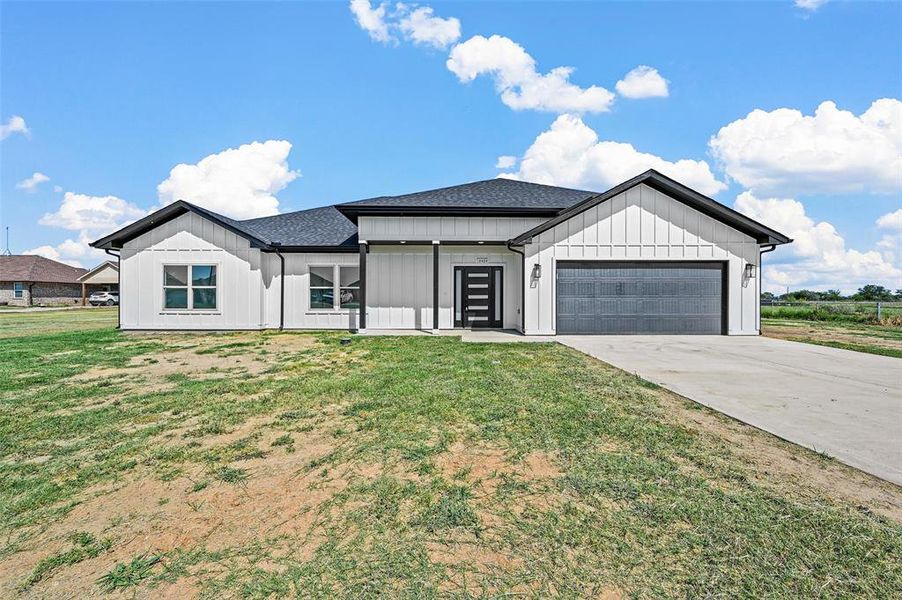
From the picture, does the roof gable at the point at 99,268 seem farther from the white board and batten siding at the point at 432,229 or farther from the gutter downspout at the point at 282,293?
the white board and batten siding at the point at 432,229

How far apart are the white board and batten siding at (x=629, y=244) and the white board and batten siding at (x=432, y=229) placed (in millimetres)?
1589

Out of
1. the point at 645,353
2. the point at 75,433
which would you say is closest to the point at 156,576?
the point at 75,433

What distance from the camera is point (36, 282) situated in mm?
35719

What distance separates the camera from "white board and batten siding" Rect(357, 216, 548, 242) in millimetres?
12453

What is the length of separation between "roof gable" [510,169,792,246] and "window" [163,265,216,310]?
10518mm

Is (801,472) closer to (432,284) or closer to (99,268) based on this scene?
(432,284)

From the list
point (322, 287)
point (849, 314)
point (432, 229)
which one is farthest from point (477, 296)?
point (849, 314)

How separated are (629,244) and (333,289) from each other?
32.8 feet

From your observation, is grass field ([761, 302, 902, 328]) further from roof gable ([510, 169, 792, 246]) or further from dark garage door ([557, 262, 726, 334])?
dark garage door ([557, 262, 726, 334])

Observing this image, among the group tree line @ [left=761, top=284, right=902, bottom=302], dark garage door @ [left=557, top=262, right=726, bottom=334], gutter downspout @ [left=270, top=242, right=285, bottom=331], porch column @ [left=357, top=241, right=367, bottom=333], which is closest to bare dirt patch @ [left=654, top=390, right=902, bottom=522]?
dark garage door @ [left=557, top=262, right=726, bottom=334]

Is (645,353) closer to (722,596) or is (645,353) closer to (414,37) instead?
(722,596)

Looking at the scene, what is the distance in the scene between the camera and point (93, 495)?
8.92 feet

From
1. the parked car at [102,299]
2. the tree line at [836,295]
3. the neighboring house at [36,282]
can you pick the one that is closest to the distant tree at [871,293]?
the tree line at [836,295]

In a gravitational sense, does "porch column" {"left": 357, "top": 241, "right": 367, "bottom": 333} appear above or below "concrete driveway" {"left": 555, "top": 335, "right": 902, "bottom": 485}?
above
